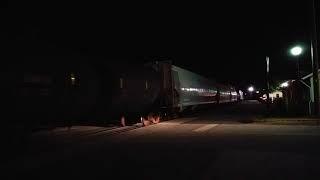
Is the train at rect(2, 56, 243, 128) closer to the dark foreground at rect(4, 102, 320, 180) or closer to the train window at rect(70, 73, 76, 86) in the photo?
the train window at rect(70, 73, 76, 86)

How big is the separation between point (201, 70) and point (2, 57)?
3842 inches

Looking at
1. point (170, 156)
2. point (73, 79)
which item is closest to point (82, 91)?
point (73, 79)

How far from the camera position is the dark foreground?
11.0 m

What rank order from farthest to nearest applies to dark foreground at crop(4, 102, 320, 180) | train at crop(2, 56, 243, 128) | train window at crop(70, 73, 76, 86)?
train window at crop(70, 73, 76, 86) < train at crop(2, 56, 243, 128) < dark foreground at crop(4, 102, 320, 180)

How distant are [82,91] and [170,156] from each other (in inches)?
180

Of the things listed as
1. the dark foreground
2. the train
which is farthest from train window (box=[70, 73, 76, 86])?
the dark foreground

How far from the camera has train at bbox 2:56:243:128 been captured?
13.3 meters

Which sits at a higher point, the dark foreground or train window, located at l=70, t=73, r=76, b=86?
train window, located at l=70, t=73, r=76, b=86

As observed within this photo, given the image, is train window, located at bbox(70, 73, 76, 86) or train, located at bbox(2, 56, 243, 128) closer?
train, located at bbox(2, 56, 243, 128)

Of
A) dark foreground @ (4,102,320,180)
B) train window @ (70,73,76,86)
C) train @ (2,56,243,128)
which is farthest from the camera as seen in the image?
train window @ (70,73,76,86)

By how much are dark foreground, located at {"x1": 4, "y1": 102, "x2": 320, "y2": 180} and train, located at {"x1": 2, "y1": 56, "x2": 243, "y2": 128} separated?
1.17 meters

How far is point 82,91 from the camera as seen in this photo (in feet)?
54.6

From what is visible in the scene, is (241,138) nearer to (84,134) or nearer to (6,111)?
(84,134)

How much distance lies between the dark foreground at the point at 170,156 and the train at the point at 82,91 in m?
1.17
